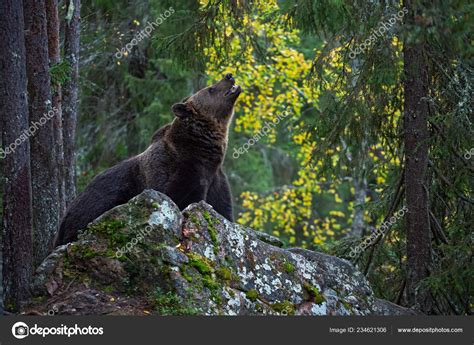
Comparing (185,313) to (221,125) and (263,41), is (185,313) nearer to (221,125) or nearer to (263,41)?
(221,125)

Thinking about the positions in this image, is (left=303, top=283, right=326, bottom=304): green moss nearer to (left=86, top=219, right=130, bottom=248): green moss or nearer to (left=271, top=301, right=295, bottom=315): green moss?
(left=271, top=301, right=295, bottom=315): green moss

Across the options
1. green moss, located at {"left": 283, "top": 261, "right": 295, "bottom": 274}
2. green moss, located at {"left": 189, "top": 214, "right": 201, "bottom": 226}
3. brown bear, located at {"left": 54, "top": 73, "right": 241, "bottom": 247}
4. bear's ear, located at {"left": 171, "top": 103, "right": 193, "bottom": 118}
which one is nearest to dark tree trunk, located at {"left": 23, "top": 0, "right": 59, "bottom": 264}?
brown bear, located at {"left": 54, "top": 73, "right": 241, "bottom": 247}

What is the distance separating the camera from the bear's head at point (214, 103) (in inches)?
376

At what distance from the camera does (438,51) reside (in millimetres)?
8914

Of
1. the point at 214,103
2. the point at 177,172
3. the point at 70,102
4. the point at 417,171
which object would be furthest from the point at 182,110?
the point at 417,171

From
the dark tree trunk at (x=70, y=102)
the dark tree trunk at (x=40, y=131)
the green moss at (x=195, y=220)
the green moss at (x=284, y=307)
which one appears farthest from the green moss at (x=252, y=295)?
the dark tree trunk at (x=70, y=102)

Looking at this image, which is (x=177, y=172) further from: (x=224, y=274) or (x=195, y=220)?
(x=224, y=274)

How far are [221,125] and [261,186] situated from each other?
15659 millimetres

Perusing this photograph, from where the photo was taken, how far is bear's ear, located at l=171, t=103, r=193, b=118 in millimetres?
9391

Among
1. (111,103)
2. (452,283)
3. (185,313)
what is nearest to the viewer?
(185,313)

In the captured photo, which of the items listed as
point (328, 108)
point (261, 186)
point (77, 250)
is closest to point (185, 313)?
point (77, 250)

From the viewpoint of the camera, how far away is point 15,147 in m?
7.29

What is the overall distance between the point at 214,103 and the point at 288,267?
3124mm

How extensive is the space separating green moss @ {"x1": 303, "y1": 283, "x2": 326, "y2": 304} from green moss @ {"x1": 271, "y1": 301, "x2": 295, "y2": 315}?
1.23 feet
